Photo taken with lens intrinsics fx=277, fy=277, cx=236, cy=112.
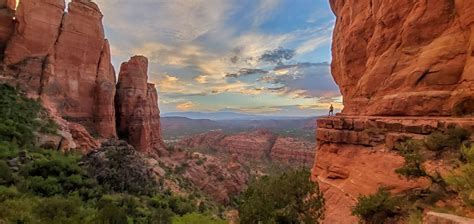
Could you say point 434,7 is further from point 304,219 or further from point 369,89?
point 304,219

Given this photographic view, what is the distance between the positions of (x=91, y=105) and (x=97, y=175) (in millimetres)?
19829

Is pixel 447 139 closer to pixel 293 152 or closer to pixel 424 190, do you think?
pixel 424 190

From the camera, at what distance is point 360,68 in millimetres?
24297

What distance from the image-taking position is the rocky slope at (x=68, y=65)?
1288 inches

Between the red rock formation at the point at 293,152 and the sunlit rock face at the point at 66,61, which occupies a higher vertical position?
the sunlit rock face at the point at 66,61

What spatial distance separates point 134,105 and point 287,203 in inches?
1565

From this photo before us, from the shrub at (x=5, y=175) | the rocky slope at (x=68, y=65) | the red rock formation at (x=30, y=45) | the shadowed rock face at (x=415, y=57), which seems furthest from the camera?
the rocky slope at (x=68, y=65)

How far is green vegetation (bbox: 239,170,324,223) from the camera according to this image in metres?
13.5

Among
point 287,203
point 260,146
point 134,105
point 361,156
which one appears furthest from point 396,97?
point 260,146

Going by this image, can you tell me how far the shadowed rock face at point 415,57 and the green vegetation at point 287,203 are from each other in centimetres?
773

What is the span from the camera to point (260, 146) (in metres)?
111

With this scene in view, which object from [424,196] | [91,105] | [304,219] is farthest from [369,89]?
[91,105]

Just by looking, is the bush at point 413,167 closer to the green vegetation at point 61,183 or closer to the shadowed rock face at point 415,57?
the shadowed rock face at point 415,57

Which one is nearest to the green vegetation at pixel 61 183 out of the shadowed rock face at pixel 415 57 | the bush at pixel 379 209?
the bush at pixel 379 209
